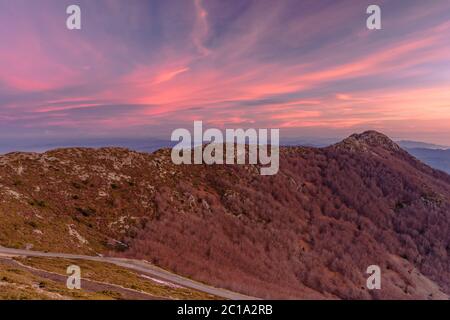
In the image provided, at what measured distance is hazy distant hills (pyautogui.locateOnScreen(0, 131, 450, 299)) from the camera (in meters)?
66.5

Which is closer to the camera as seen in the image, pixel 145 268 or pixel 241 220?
pixel 145 268

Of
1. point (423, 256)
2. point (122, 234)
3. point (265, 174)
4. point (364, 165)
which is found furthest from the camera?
point (364, 165)

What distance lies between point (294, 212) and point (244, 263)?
5323 centimetres

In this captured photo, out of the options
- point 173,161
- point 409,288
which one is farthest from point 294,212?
point 173,161

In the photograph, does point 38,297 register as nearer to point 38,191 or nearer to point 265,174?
point 38,191

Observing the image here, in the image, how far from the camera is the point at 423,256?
407 ft

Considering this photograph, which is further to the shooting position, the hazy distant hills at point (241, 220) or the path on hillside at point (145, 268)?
the hazy distant hills at point (241, 220)

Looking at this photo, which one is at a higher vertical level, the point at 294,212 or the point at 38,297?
the point at 38,297

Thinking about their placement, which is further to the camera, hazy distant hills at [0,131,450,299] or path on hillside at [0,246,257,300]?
hazy distant hills at [0,131,450,299]

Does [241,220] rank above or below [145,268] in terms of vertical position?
below

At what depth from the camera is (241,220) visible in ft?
356

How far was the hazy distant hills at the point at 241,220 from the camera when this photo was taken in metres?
66.5
